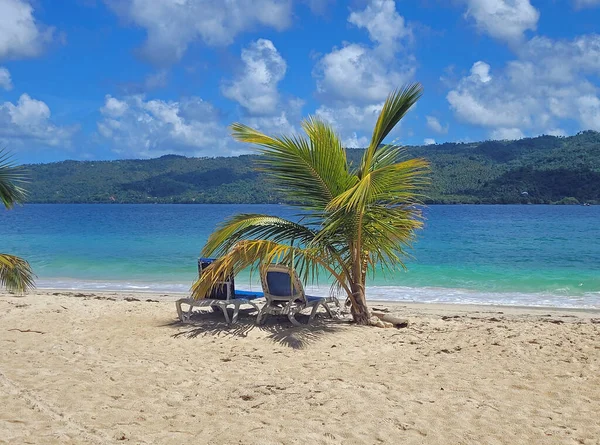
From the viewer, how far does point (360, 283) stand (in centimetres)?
724

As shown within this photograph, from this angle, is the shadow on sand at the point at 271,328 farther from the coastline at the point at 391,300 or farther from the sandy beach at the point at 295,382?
the coastline at the point at 391,300

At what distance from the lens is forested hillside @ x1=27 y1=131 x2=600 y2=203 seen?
7500 cm

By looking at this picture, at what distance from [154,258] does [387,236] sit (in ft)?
50.9

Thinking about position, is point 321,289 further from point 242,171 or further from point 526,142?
point 526,142

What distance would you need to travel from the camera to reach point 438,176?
80.9 meters

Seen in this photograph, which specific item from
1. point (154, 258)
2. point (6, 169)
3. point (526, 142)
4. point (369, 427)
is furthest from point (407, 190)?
point (526, 142)

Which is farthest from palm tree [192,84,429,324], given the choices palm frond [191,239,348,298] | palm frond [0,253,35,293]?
palm frond [0,253,35,293]

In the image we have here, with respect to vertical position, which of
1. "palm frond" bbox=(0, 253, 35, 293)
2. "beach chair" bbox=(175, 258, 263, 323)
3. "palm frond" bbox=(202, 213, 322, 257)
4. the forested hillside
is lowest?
"beach chair" bbox=(175, 258, 263, 323)

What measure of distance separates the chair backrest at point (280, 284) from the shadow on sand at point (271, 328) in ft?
1.18

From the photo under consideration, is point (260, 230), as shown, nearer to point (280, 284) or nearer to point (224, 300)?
point (280, 284)

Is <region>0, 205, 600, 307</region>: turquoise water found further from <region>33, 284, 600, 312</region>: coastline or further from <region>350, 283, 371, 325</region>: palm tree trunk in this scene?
<region>350, 283, 371, 325</region>: palm tree trunk

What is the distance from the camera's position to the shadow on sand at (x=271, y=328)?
21.2 feet

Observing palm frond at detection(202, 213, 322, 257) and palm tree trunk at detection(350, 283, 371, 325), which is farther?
palm tree trunk at detection(350, 283, 371, 325)

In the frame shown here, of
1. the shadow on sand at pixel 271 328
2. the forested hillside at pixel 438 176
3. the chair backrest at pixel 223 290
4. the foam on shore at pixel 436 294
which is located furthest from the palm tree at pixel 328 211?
the forested hillside at pixel 438 176
